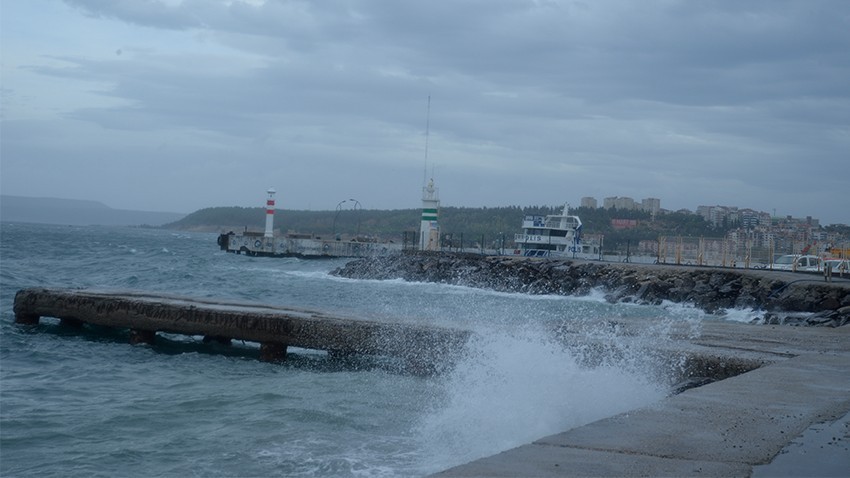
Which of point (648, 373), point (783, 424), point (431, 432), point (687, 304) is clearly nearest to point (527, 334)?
point (648, 373)

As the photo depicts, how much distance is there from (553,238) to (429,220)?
31.1ft

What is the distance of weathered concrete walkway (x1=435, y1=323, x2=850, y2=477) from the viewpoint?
16.3 feet

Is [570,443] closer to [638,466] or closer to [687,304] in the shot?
[638,466]

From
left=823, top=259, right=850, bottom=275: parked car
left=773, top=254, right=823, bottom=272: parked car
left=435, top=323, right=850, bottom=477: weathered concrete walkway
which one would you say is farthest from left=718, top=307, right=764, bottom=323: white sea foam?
left=435, top=323, right=850, bottom=477: weathered concrete walkway

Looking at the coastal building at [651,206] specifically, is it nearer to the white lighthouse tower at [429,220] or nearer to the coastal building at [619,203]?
the coastal building at [619,203]

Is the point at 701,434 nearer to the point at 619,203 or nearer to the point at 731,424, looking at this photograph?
the point at 731,424

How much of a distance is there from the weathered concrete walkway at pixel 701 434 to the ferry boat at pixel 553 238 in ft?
143

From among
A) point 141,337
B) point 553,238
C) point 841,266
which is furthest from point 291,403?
point 553,238

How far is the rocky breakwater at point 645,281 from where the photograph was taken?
27.5 meters

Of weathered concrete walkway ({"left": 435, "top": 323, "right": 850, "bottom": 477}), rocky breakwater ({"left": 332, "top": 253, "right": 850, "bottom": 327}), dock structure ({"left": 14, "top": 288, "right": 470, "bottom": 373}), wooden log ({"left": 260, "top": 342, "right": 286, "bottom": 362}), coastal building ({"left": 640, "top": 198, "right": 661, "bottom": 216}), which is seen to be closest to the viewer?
weathered concrete walkway ({"left": 435, "top": 323, "right": 850, "bottom": 477})

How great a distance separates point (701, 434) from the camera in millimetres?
5898

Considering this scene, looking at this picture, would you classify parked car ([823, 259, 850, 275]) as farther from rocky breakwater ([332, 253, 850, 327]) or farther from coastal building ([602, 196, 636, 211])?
coastal building ([602, 196, 636, 211])

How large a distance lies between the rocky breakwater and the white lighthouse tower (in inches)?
190

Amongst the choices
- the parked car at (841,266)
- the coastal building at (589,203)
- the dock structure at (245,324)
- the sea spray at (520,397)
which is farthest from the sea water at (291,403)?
the coastal building at (589,203)
